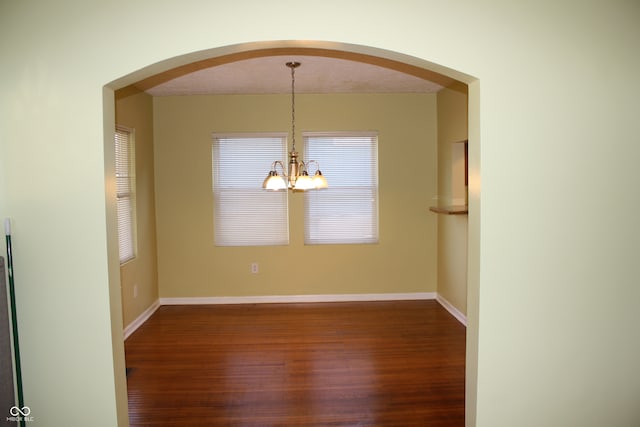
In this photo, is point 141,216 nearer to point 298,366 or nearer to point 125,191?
point 125,191

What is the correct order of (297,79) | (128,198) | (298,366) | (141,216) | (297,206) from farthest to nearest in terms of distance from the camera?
(297,206)
(141,216)
(128,198)
(297,79)
(298,366)

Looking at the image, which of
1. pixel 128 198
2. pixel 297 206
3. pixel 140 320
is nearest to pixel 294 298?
pixel 297 206

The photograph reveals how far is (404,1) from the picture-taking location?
222 centimetres

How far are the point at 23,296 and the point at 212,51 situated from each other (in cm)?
155

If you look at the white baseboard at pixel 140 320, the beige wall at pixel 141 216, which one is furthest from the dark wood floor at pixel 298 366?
the beige wall at pixel 141 216

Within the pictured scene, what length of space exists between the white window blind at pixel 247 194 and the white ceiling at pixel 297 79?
0.64m

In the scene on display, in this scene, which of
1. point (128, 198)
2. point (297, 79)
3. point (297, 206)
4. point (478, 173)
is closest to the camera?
point (478, 173)

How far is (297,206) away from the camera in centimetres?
573

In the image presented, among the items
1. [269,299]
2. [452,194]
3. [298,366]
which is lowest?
[298,366]

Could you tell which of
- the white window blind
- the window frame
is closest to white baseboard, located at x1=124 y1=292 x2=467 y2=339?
the white window blind

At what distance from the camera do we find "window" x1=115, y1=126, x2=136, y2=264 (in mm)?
4734

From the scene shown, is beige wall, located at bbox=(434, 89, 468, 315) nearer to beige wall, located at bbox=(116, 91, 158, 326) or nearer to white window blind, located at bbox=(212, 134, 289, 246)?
white window blind, located at bbox=(212, 134, 289, 246)

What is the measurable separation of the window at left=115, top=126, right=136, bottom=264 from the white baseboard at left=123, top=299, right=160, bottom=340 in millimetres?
677

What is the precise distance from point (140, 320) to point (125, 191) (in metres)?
1.42
